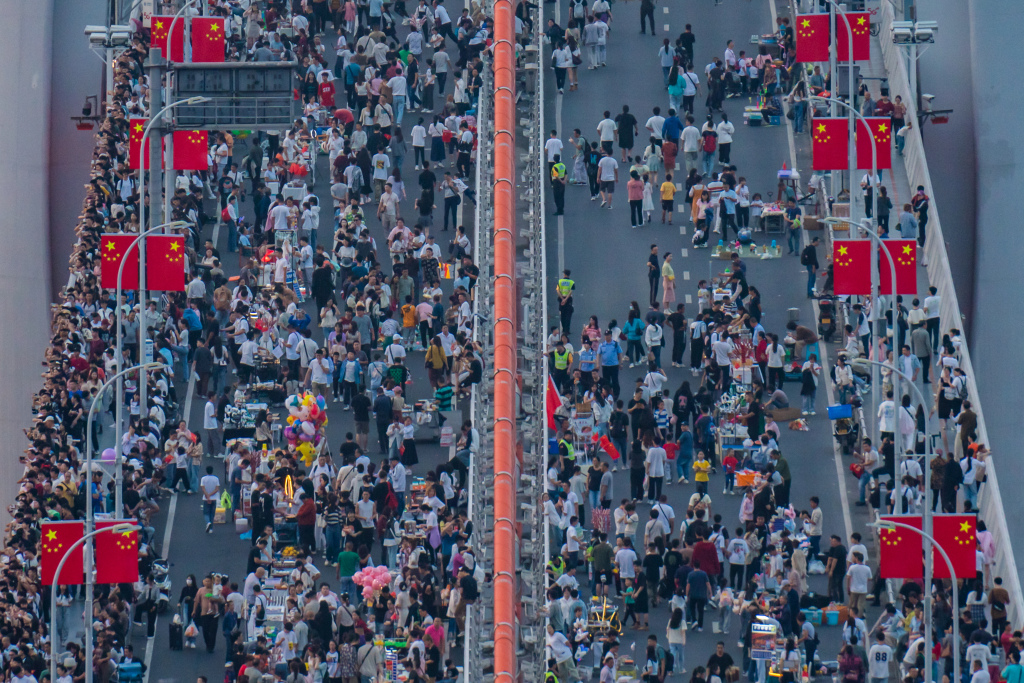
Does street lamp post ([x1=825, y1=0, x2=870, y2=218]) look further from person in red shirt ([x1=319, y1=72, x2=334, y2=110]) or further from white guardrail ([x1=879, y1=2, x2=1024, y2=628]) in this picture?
person in red shirt ([x1=319, y1=72, x2=334, y2=110])

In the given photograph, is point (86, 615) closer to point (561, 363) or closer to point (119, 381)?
point (119, 381)

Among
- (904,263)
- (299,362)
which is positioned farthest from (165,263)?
(904,263)

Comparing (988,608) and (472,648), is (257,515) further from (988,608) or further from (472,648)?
(988,608)

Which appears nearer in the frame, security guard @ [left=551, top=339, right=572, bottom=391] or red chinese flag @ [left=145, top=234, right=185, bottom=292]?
red chinese flag @ [left=145, top=234, right=185, bottom=292]

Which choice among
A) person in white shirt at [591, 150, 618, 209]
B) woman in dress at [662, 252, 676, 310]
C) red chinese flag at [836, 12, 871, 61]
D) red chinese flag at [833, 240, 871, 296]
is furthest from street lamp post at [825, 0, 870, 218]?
person in white shirt at [591, 150, 618, 209]

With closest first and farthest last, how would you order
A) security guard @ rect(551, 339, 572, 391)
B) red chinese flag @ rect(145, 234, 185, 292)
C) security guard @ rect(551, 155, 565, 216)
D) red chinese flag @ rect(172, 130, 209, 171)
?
red chinese flag @ rect(145, 234, 185, 292), security guard @ rect(551, 339, 572, 391), red chinese flag @ rect(172, 130, 209, 171), security guard @ rect(551, 155, 565, 216)
